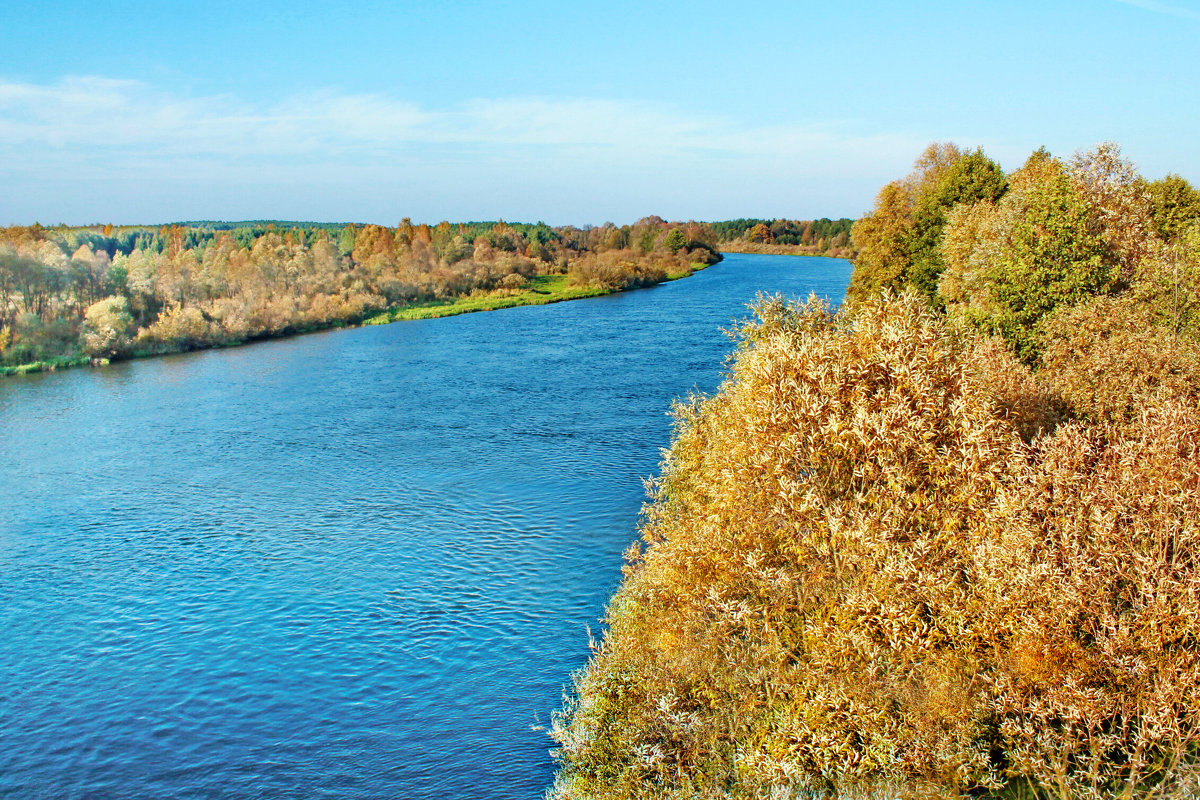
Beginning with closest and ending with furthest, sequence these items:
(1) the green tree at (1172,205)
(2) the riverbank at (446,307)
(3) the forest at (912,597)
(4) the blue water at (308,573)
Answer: (3) the forest at (912,597), (4) the blue water at (308,573), (1) the green tree at (1172,205), (2) the riverbank at (446,307)

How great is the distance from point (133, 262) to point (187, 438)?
42420 mm

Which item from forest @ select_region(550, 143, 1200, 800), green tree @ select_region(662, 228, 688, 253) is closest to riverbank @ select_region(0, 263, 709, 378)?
green tree @ select_region(662, 228, 688, 253)

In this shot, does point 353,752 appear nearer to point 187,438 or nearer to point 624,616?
point 624,616

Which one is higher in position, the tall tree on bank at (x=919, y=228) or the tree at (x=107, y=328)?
the tall tree on bank at (x=919, y=228)

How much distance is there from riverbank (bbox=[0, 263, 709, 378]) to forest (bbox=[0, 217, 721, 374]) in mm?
232

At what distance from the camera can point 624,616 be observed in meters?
22.1

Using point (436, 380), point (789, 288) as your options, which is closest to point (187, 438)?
point (436, 380)

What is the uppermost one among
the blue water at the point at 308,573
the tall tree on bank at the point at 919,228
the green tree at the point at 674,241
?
the green tree at the point at 674,241

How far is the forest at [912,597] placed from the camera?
1462 cm

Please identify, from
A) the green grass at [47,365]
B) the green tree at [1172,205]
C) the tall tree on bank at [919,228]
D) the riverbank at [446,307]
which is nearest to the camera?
the green tree at [1172,205]

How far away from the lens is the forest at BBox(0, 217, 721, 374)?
6906cm

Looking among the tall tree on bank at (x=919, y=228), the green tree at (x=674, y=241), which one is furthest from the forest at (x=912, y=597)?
the green tree at (x=674, y=241)

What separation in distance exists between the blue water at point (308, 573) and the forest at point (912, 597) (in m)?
3.81

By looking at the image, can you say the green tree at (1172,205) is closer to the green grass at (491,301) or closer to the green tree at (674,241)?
the green grass at (491,301)
